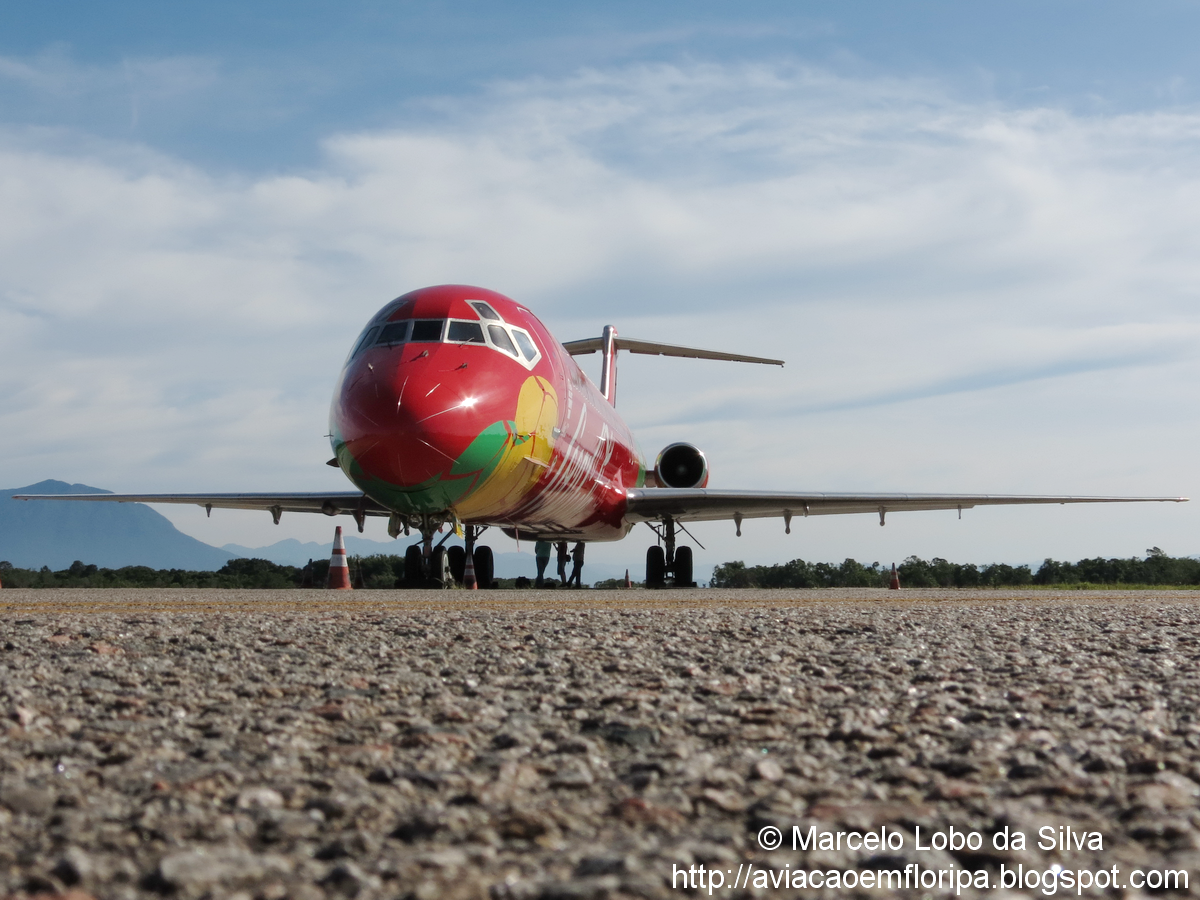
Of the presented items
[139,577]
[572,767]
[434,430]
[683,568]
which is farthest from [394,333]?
[572,767]

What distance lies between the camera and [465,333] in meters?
11.4

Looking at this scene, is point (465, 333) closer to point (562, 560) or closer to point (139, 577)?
point (139, 577)

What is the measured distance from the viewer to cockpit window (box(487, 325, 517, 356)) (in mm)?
11695

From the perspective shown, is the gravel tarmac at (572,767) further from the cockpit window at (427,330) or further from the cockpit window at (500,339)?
the cockpit window at (500,339)

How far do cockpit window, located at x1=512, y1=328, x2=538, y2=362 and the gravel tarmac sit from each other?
8343 mm

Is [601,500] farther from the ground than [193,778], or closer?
farther from the ground

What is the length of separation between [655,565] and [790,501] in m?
2.87

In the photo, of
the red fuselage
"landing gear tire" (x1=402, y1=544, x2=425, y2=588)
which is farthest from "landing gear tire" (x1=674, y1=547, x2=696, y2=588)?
"landing gear tire" (x1=402, y1=544, x2=425, y2=588)

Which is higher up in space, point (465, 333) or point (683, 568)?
point (465, 333)

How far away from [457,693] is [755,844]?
148 cm

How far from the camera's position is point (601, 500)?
1656 cm

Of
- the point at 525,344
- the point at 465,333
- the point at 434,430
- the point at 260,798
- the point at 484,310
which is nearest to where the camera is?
the point at 260,798

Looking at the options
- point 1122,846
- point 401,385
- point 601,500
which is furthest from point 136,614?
point 601,500

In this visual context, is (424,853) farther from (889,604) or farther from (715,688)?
(889,604)
